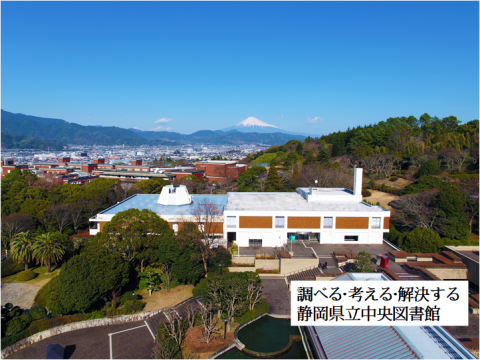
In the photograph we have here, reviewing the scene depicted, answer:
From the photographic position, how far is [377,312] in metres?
7.70

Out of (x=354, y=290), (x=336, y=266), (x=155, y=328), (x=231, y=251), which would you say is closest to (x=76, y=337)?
(x=155, y=328)

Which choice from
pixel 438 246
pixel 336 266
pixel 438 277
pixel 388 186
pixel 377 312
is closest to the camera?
pixel 377 312

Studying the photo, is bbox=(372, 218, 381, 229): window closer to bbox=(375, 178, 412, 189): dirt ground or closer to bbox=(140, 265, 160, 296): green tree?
bbox=(140, 265, 160, 296): green tree

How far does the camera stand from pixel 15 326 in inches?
559

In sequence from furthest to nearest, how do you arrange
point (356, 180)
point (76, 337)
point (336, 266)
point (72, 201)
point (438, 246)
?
point (72, 201) → point (356, 180) → point (438, 246) → point (336, 266) → point (76, 337)

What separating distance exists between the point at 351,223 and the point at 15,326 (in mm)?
22354

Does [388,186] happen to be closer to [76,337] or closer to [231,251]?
[231,251]

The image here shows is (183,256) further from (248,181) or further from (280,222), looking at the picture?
(248,181)

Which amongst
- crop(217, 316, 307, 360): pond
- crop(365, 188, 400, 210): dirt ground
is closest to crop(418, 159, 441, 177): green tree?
crop(365, 188, 400, 210): dirt ground

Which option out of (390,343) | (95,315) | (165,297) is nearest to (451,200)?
(390,343)

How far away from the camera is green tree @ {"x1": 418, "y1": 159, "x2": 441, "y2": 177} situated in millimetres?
38031

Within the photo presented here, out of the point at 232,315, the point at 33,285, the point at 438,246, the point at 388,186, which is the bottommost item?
the point at 33,285

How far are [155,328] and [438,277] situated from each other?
1787 cm

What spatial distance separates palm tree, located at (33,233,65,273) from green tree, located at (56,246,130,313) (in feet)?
22.4
